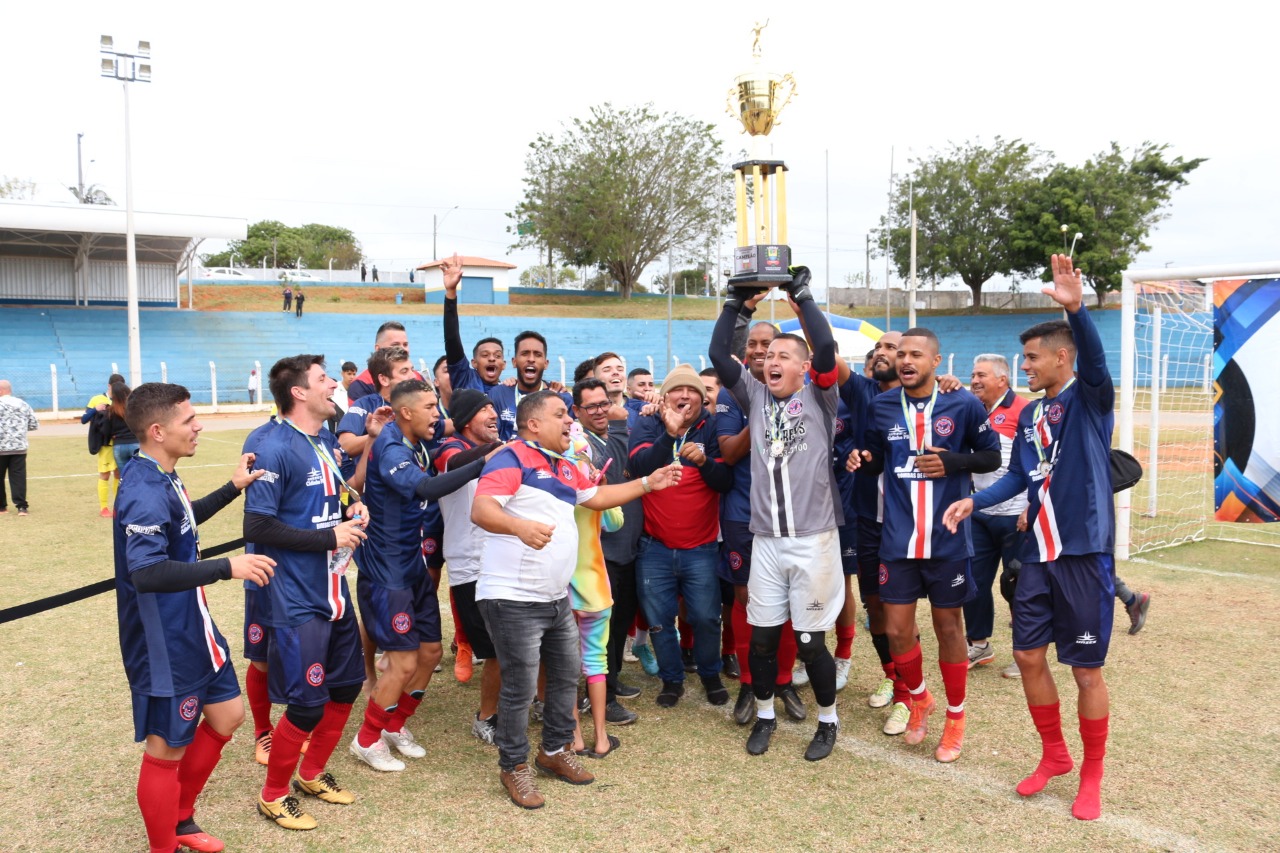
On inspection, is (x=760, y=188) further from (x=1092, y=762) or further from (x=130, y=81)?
(x=130, y=81)

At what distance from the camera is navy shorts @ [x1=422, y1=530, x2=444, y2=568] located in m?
5.16

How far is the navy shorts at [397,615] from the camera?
4441mm

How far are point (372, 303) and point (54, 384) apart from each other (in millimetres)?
25128

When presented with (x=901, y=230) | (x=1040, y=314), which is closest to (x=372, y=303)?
(x=901, y=230)

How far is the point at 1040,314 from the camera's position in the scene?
168ft

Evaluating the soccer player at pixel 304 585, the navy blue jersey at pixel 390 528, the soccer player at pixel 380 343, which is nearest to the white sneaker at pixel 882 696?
the navy blue jersey at pixel 390 528

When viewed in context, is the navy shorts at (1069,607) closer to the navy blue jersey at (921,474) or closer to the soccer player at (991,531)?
the navy blue jersey at (921,474)

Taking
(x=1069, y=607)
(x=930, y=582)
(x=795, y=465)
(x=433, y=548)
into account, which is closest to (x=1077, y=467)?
(x=1069, y=607)

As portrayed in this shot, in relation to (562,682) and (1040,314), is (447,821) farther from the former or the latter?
(1040,314)

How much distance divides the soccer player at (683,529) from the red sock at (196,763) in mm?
2442

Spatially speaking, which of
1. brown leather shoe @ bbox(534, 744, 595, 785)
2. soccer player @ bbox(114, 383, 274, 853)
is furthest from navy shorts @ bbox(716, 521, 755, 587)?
soccer player @ bbox(114, 383, 274, 853)

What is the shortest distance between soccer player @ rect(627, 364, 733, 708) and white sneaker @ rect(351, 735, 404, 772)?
164 cm

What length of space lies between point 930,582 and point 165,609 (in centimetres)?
371

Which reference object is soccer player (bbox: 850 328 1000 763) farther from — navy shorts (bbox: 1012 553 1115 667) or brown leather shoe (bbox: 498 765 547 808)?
brown leather shoe (bbox: 498 765 547 808)
